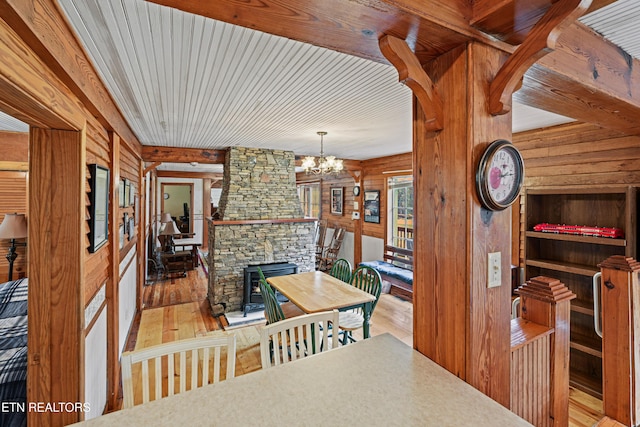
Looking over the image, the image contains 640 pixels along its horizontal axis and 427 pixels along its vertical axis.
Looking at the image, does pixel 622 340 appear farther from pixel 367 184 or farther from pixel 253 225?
pixel 367 184

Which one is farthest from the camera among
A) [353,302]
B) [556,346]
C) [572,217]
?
[572,217]

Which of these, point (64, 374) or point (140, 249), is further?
point (140, 249)

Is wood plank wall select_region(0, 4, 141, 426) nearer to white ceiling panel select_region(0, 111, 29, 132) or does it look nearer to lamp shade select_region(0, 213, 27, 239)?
white ceiling panel select_region(0, 111, 29, 132)

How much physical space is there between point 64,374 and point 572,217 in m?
4.22

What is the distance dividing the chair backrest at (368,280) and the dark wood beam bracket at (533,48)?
2.28 meters

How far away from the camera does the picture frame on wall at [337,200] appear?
7262 millimetres

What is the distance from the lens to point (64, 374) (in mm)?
1592

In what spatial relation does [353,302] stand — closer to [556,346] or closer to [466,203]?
[556,346]

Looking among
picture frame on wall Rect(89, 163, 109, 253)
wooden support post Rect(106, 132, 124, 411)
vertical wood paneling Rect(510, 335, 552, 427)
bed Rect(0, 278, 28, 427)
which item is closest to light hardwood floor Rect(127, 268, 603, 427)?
wooden support post Rect(106, 132, 124, 411)

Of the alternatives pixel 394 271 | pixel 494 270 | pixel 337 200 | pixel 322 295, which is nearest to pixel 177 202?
pixel 337 200

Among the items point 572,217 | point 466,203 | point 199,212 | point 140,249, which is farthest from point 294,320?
point 199,212

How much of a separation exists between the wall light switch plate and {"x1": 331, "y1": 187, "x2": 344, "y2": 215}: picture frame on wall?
19.8ft

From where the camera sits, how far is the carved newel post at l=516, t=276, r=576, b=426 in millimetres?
1496

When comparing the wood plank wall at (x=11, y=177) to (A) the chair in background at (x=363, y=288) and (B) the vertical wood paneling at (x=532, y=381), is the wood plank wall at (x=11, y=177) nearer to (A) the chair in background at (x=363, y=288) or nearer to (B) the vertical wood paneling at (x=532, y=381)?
(A) the chair in background at (x=363, y=288)
